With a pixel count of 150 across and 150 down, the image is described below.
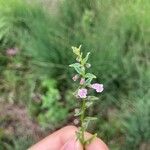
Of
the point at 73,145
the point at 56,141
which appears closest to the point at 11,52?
the point at 56,141

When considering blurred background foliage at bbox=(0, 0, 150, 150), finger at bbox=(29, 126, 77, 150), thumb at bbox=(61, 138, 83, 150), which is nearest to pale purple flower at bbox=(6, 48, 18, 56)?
blurred background foliage at bbox=(0, 0, 150, 150)

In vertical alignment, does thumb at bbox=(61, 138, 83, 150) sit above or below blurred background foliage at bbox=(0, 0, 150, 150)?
below

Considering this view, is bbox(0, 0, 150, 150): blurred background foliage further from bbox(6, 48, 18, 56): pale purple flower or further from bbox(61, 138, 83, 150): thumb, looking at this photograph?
bbox(61, 138, 83, 150): thumb

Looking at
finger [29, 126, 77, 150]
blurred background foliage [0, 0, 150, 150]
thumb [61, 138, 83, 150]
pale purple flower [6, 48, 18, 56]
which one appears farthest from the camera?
pale purple flower [6, 48, 18, 56]

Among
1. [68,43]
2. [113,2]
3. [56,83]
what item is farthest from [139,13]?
[56,83]

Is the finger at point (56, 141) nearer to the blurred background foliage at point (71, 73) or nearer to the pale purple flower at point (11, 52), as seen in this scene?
the blurred background foliage at point (71, 73)

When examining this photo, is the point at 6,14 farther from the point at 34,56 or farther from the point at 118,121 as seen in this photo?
the point at 118,121

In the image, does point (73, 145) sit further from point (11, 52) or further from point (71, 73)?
point (11, 52)

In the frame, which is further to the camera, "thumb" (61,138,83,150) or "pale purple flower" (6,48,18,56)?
"pale purple flower" (6,48,18,56)
